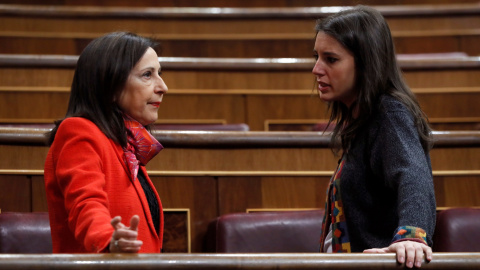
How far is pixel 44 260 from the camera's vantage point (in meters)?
0.35

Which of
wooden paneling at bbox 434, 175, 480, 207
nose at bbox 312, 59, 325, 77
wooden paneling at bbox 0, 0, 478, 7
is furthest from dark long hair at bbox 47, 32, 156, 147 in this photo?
wooden paneling at bbox 0, 0, 478, 7

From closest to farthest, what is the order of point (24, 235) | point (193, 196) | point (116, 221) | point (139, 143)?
point (116, 221), point (139, 143), point (24, 235), point (193, 196)

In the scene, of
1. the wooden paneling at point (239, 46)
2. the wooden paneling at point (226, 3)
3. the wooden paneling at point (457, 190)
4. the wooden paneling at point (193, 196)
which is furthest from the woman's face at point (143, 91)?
the wooden paneling at point (226, 3)

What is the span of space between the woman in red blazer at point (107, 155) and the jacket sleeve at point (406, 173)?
0.16 metres

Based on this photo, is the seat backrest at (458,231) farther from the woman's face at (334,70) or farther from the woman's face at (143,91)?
the woman's face at (143,91)

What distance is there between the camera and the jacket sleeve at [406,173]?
40 centimetres

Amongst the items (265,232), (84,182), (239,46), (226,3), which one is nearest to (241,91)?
(239,46)

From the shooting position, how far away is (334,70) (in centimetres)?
48

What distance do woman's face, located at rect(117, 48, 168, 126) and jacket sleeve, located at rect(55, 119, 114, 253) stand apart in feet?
0.14

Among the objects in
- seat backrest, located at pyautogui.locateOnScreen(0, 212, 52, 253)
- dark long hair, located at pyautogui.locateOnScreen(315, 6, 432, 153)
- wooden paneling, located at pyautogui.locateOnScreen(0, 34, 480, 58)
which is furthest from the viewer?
wooden paneling, located at pyautogui.locateOnScreen(0, 34, 480, 58)

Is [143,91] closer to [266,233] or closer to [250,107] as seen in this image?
[266,233]

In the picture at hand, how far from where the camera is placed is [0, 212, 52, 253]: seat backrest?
0.58 metres

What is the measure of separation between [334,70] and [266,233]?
22cm

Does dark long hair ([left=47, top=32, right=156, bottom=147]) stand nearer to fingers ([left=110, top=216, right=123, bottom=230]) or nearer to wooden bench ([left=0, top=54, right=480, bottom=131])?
fingers ([left=110, top=216, right=123, bottom=230])
